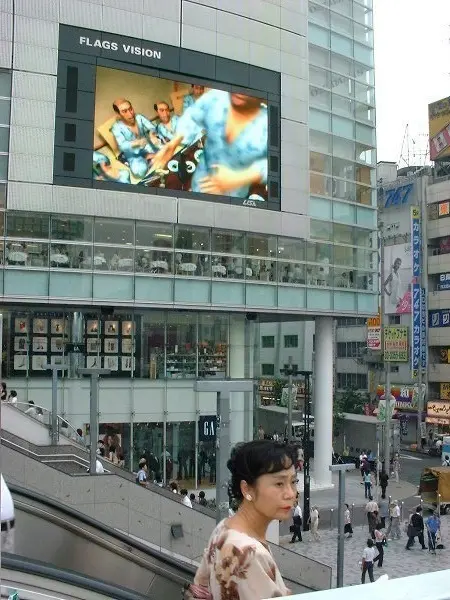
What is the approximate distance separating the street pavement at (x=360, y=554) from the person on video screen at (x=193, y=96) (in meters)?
15.3

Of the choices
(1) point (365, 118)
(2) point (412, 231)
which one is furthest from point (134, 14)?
(2) point (412, 231)

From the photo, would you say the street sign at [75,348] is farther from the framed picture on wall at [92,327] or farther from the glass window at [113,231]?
the glass window at [113,231]

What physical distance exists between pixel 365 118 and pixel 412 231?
18.9 m

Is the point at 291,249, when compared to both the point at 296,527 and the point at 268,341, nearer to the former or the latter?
the point at 296,527

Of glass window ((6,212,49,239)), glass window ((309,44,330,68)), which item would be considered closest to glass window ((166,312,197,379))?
glass window ((6,212,49,239))

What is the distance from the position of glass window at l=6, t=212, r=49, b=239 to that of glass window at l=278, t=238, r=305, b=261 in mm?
9126

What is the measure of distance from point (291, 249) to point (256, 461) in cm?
2529

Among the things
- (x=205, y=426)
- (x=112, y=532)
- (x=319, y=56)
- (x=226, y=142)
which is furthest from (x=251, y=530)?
(x=319, y=56)

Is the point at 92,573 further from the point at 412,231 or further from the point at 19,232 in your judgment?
the point at 412,231

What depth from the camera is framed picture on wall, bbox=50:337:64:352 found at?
25266mm

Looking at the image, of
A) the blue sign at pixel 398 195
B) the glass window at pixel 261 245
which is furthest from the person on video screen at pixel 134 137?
the blue sign at pixel 398 195

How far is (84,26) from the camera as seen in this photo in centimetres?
2391

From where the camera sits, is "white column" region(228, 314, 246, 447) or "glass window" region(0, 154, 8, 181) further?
"white column" region(228, 314, 246, 447)

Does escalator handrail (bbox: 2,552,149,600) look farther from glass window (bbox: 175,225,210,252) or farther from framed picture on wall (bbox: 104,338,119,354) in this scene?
framed picture on wall (bbox: 104,338,119,354)
